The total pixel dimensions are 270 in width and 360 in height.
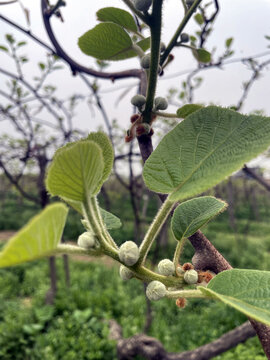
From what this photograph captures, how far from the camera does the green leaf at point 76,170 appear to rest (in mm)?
278

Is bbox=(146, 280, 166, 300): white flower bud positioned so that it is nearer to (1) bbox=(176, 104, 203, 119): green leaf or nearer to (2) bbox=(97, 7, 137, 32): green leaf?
(1) bbox=(176, 104, 203, 119): green leaf

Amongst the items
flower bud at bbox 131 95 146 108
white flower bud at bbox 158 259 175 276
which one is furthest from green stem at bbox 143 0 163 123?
white flower bud at bbox 158 259 175 276

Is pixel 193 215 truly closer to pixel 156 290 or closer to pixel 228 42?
pixel 156 290

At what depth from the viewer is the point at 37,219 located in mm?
218

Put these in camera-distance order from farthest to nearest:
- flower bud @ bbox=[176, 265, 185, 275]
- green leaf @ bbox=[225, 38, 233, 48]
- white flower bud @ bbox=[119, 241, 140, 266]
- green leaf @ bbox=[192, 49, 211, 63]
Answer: green leaf @ bbox=[225, 38, 233, 48] → green leaf @ bbox=[192, 49, 211, 63] → flower bud @ bbox=[176, 265, 185, 275] → white flower bud @ bbox=[119, 241, 140, 266]

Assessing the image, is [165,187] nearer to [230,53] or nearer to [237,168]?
[237,168]

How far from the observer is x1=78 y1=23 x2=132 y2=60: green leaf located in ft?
1.89

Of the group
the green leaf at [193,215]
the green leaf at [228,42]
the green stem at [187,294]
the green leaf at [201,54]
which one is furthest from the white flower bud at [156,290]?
the green leaf at [228,42]

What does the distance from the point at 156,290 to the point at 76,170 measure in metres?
0.17

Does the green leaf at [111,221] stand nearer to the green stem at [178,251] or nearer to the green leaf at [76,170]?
the green stem at [178,251]

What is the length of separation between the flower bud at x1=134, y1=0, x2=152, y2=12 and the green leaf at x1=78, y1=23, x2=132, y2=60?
153mm

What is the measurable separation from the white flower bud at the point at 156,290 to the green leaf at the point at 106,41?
445 mm

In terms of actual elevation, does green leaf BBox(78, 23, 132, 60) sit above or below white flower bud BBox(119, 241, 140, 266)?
above

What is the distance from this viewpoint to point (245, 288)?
0.34 m
